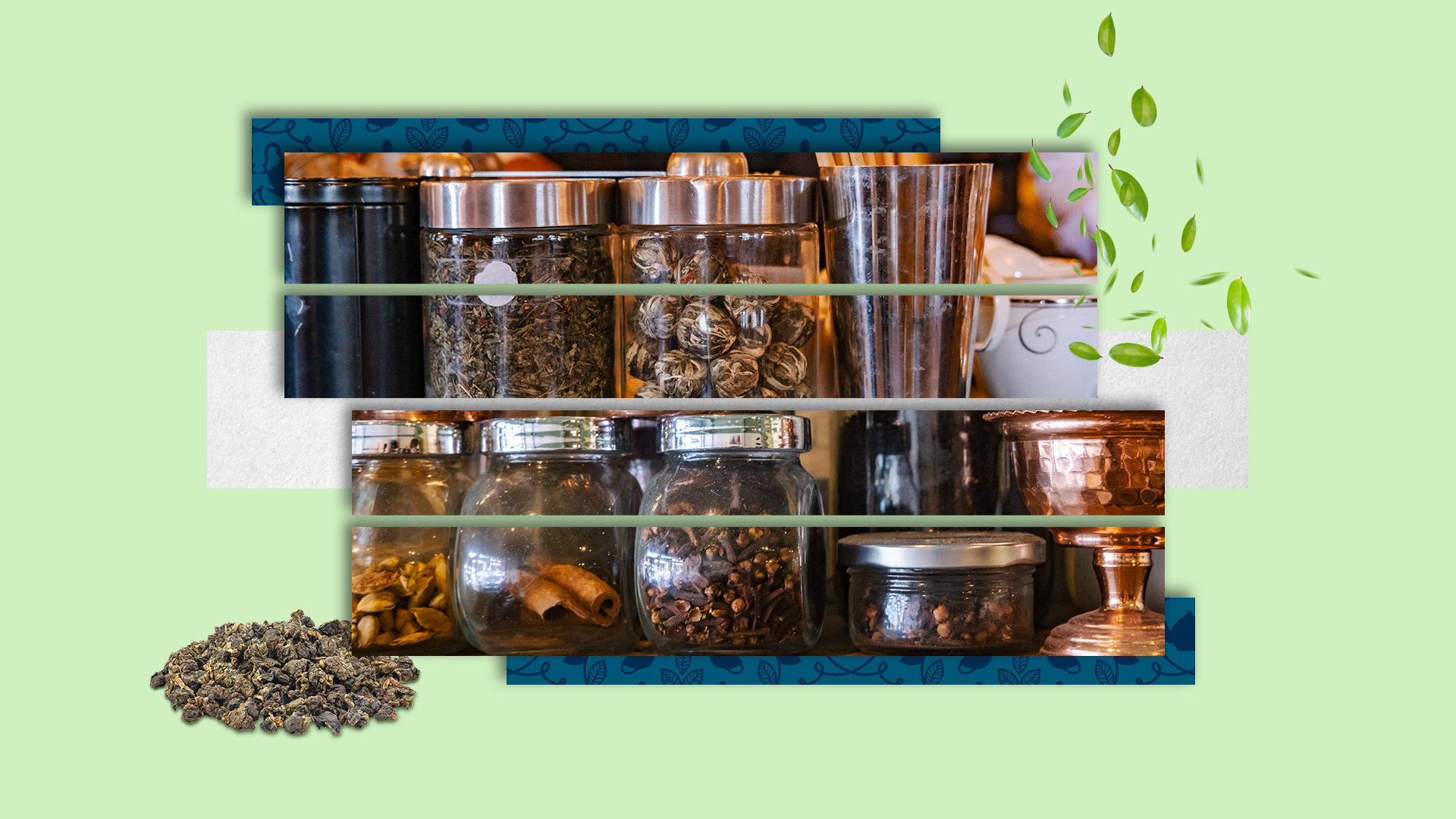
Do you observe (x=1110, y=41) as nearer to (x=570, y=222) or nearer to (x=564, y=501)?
(x=570, y=222)

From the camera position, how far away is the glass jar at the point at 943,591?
2.61 meters

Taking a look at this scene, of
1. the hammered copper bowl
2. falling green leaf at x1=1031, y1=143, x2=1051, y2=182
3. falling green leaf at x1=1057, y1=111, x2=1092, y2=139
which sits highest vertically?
falling green leaf at x1=1057, y1=111, x2=1092, y2=139

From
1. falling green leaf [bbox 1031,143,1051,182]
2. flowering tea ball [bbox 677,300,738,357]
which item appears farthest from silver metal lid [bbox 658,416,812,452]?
falling green leaf [bbox 1031,143,1051,182]

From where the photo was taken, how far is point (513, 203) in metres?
2.62

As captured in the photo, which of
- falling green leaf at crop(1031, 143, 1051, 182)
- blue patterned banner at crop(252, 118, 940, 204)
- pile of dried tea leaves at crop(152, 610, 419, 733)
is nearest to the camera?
pile of dried tea leaves at crop(152, 610, 419, 733)

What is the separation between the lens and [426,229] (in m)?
2.68

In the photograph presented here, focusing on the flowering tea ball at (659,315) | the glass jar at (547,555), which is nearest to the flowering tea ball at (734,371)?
the flowering tea ball at (659,315)

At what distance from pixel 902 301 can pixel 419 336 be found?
35.7 inches

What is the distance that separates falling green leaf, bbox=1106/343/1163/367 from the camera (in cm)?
271

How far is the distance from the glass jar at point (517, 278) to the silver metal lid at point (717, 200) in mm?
101

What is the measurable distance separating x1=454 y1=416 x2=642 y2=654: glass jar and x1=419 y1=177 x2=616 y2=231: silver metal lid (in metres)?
0.36

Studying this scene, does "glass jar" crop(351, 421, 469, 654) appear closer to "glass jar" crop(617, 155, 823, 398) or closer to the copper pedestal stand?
"glass jar" crop(617, 155, 823, 398)

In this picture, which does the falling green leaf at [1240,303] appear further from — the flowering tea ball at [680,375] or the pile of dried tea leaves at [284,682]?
the pile of dried tea leaves at [284,682]

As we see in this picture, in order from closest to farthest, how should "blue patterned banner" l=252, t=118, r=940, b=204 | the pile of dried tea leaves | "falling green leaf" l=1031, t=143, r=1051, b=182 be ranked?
the pile of dried tea leaves → "falling green leaf" l=1031, t=143, r=1051, b=182 → "blue patterned banner" l=252, t=118, r=940, b=204
